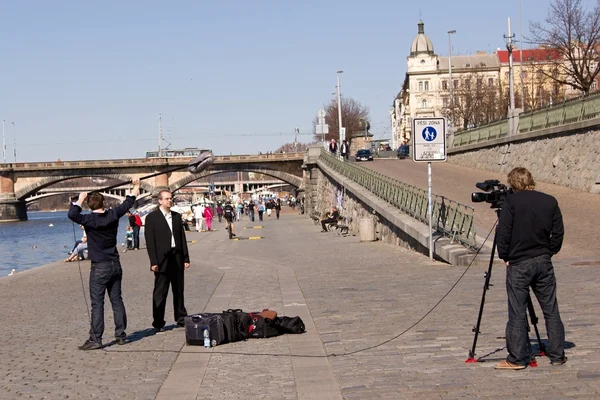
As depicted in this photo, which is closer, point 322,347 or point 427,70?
point 322,347

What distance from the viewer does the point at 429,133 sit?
1975 cm

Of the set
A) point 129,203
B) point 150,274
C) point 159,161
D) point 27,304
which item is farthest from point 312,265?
point 159,161

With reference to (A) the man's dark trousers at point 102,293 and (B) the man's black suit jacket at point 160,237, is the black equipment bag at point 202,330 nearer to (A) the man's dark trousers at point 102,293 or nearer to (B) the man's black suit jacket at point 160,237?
(A) the man's dark trousers at point 102,293

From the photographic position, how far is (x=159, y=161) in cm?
10331

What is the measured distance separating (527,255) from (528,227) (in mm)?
231

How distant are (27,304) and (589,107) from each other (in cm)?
2084

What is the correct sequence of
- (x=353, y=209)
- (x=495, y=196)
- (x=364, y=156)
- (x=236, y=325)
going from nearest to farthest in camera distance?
1. (x=495, y=196)
2. (x=236, y=325)
3. (x=353, y=209)
4. (x=364, y=156)

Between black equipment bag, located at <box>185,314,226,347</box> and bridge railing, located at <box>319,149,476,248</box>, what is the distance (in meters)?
9.23

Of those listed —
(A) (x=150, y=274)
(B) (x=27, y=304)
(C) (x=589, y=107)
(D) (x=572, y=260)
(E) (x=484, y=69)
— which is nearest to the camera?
(B) (x=27, y=304)

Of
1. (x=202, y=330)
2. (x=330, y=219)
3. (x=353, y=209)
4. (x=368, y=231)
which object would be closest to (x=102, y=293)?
(x=202, y=330)

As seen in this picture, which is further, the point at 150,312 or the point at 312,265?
the point at 312,265

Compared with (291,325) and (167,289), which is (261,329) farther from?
(167,289)

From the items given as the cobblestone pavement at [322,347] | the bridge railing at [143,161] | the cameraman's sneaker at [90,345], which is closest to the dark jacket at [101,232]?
the cameraman's sneaker at [90,345]

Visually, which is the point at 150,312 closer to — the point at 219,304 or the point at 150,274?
the point at 219,304
